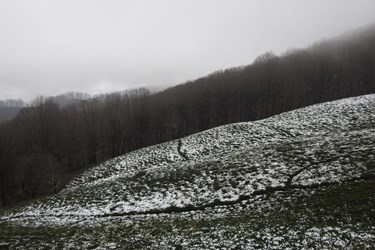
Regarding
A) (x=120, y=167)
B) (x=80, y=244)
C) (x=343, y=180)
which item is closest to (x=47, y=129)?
(x=120, y=167)

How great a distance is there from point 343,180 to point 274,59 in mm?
87418

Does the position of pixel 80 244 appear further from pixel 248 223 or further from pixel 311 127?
pixel 311 127

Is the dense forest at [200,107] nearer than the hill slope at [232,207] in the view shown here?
No

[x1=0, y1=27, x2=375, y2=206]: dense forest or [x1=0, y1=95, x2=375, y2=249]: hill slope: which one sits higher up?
[x1=0, y1=27, x2=375, y2=206]: dense forest

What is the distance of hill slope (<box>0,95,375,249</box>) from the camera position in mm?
9336

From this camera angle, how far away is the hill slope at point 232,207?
30.6 ft

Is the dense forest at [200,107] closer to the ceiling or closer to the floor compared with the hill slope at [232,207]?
closer to the ceiling

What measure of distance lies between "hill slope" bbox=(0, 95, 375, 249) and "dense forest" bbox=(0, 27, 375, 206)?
1237 inches

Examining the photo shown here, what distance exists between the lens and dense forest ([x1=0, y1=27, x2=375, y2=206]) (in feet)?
158

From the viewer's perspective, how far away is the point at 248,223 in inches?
414

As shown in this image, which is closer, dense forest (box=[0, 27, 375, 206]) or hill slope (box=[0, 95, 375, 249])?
hill slope (box=[0, 95, 375, 249])

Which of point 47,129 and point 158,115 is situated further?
point 158,115

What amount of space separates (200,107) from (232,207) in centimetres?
5901

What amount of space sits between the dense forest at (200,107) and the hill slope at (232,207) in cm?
3141
